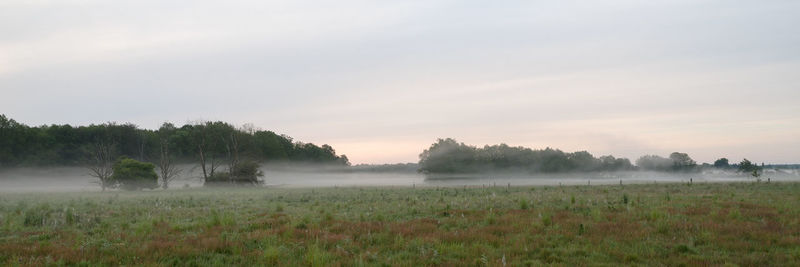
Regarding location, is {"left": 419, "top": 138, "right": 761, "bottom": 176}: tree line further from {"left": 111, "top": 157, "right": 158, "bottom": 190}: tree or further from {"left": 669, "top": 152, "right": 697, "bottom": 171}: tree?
{"left": 111, "top": 157, "right": 158, "bottom": 190}: tree

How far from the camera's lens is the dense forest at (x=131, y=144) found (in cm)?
9188

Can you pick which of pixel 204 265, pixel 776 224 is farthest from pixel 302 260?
pixel 776 224

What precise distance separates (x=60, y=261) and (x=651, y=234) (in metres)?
12.5

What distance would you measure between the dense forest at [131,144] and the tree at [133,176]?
51.7 feet

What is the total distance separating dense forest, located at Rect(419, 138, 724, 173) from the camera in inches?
4983

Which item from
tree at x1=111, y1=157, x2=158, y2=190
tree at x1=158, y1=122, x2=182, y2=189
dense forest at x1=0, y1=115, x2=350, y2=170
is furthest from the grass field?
dense forest at x1=0, y1=115, x2=350, y2=170

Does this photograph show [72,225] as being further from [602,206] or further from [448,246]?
[602,206]

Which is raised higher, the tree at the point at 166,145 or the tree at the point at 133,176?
the tree at the point at 166,145

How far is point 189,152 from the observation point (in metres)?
111

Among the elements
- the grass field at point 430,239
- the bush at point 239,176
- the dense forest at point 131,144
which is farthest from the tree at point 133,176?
the grass field at point 430,239

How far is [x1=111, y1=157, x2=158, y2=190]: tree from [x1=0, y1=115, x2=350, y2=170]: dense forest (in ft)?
51.7

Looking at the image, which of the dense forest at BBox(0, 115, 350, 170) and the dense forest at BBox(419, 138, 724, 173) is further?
the dense forest at BBox(419, 138, 724, 173)

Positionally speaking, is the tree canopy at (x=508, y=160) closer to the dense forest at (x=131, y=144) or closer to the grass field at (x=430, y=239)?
the dense forest at (x=131, y=144)

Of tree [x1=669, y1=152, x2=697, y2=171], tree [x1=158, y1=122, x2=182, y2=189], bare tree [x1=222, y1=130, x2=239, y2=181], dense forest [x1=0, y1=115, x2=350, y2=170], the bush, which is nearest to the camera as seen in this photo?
the bush
